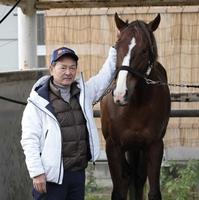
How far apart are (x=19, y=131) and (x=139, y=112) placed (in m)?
0.92

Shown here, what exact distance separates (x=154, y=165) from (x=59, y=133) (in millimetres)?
1370

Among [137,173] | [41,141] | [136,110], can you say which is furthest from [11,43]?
[41,141]

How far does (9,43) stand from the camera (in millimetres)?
9422

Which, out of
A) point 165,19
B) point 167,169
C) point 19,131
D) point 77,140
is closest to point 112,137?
point 19,131

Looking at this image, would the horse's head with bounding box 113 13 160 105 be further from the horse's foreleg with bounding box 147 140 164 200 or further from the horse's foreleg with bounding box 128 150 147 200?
the horse's foreleg with bounding box 128 150 147 200

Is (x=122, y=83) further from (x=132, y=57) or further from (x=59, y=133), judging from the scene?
(x=59, y=133)

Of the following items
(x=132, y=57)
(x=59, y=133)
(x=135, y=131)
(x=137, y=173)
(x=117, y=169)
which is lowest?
(x=137, y=173)

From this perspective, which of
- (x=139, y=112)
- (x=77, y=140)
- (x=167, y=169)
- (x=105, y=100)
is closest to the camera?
(x=77, y=140)

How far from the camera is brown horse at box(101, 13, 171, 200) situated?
4.13 m

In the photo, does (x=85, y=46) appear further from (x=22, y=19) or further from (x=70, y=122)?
(x=70, y=122)

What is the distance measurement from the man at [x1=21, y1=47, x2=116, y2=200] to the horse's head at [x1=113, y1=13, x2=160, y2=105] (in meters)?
0.33

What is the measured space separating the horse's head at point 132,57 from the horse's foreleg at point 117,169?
744mm

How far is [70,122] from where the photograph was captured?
3.57 meters

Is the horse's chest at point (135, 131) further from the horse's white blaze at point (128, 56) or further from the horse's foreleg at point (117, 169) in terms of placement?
the horse's white blaze at point (128, 56)
